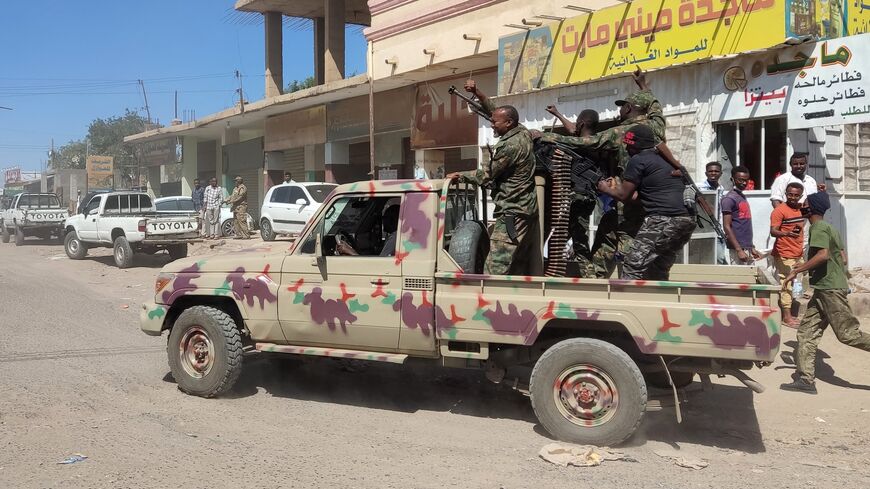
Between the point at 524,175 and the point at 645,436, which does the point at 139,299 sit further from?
the point at 645,436

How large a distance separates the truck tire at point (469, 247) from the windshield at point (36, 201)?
2125 centimetres

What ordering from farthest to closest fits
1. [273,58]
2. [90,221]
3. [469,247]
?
1. [273,58]
2. [90,221]
3. [469,247]

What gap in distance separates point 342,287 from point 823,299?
408 centimetres

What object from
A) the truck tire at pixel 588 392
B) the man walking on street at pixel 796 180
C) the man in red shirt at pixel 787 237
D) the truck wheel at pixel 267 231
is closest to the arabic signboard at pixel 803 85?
the man walking on street at pixel 796 180

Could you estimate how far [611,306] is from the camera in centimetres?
436

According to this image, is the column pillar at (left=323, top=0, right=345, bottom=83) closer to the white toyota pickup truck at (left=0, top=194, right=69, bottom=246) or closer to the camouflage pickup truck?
the white toyota pickup truck at (left=0, top=194, right=69, bottom=246)

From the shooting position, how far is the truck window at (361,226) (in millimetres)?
5297

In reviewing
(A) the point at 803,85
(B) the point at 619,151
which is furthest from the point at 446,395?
Result: (A) the point at 803,85

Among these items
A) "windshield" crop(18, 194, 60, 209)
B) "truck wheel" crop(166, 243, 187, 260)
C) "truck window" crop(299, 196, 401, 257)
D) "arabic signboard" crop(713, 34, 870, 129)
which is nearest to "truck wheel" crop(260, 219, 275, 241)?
"truck wheel" crop(166, 243, 187, 260)

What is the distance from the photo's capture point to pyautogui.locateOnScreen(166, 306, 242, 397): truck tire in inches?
212

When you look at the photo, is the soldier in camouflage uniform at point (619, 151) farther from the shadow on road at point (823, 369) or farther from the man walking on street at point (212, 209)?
the man walking on street at point (212, 209)

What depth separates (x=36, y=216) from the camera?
21438mm

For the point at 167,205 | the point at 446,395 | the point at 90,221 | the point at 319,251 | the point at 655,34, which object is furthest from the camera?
the point at 167,205

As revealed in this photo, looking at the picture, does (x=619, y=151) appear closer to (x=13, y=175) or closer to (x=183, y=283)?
(x=183, y=283)
